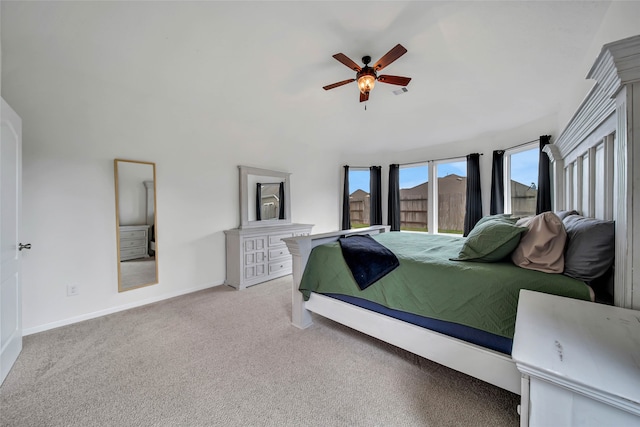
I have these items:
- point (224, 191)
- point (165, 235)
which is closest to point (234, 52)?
point (224, 191)

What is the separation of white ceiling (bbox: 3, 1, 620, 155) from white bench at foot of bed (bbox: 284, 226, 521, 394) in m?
1.78

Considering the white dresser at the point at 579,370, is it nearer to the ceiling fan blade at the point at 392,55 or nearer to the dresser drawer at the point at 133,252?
the ceiling fan blade at the point at 392,55

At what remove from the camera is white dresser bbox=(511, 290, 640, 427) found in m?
0.53

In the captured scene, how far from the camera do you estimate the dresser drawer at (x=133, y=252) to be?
269 cm

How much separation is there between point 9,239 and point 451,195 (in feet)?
18.6

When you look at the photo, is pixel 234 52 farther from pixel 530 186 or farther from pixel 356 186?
pixel 530 186

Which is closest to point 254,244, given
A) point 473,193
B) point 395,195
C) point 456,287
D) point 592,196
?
point 456,287

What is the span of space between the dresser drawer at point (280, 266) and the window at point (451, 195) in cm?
310

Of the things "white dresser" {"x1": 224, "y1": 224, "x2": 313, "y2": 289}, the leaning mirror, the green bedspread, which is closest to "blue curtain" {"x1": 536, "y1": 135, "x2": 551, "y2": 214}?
the green bedspread

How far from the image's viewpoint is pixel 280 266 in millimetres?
3904

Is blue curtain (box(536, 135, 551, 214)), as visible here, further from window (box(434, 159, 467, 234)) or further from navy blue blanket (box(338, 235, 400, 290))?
navy blue blanket (box(338, 235, 400, 290))

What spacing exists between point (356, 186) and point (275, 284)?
10.2 ft

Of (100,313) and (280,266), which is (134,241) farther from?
(280,266)

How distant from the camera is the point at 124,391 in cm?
150
